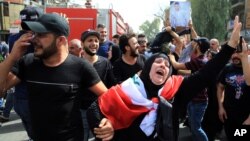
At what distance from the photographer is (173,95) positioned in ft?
9.47

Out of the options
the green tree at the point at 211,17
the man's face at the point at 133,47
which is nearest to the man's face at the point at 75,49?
the man's face at the point at 133,47

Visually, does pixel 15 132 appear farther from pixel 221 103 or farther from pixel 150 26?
pixel 150 26

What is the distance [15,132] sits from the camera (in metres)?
7.46

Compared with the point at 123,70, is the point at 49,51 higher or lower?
higher

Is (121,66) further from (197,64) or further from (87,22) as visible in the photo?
(87,22)

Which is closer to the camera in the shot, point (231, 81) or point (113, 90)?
point (113, 90)

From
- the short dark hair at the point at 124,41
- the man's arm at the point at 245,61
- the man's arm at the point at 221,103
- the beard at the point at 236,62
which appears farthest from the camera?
the short dark hair at the point at 124,41

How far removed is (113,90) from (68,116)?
16.0 inches

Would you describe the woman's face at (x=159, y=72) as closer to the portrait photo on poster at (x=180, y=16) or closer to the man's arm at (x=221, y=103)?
the man's arm at (x=221, y=103)

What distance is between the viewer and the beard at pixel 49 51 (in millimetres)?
2865

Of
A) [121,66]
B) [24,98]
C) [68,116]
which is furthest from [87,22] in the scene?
[68,116]

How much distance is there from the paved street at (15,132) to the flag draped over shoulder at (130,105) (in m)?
4.37

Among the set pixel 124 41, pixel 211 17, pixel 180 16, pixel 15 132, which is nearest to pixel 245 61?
pixel 124 41

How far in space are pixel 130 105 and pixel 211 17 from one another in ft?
149
